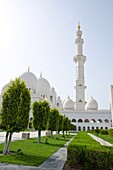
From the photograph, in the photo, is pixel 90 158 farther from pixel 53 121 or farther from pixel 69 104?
pixel 69 104

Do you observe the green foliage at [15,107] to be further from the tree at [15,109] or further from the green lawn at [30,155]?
the green lawn at [30,155]

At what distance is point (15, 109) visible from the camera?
9.48 m

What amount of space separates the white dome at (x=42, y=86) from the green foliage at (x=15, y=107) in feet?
169

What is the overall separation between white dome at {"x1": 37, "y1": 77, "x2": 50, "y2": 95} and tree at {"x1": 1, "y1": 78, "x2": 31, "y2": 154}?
51616 mm

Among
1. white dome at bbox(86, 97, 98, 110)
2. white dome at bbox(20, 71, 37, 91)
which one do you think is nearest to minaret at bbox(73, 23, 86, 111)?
white dome at bbox(86, 97, 98, 110)

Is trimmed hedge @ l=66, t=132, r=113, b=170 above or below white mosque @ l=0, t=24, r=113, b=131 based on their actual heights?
below

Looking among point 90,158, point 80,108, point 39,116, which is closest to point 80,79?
point 80,108

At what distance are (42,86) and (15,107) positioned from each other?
52862 millimetres

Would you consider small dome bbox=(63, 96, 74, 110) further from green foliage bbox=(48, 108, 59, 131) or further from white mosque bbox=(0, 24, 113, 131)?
green foliage bbox=(48, 108, 59, 131)

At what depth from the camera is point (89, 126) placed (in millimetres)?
54875

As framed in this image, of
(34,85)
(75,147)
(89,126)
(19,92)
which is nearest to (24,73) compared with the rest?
(34,85)

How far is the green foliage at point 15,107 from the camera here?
9242mm

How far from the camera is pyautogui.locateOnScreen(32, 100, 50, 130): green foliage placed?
15734mm

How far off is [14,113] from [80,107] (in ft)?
162
